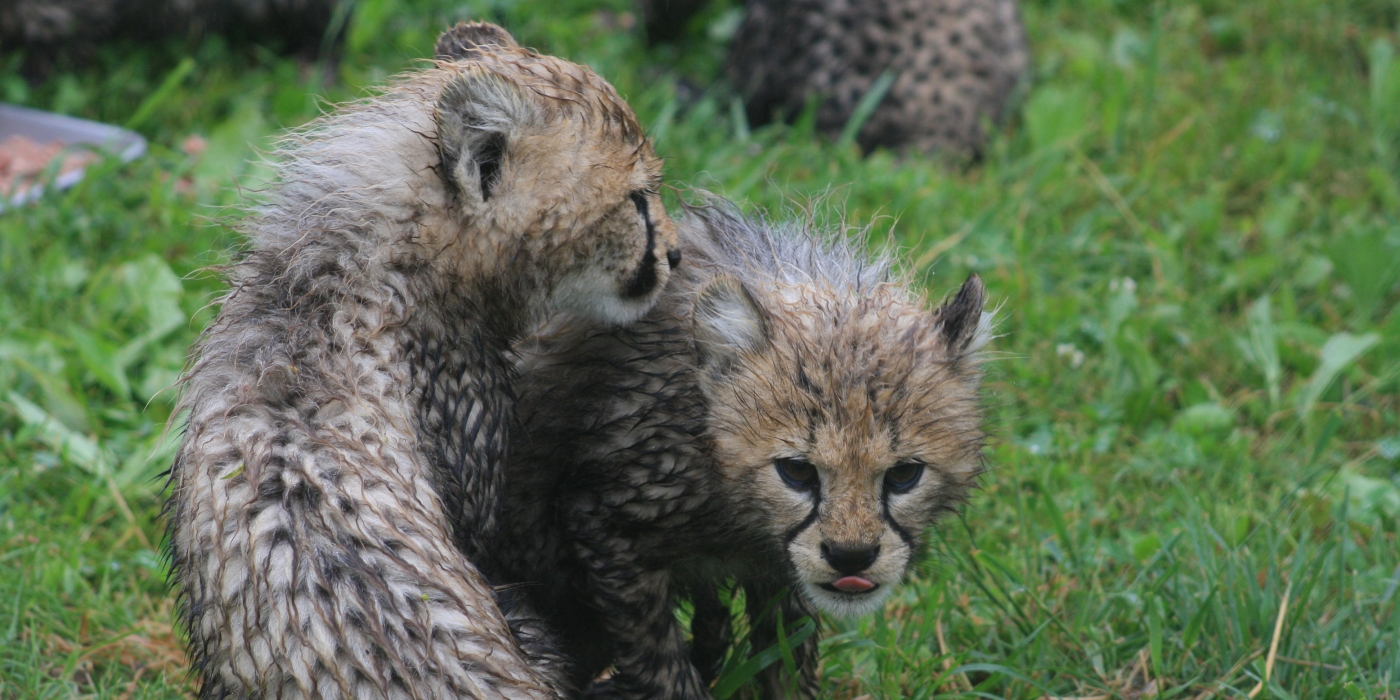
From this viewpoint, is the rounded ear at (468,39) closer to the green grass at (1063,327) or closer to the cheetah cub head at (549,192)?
the cheetah cub head at (549,192)

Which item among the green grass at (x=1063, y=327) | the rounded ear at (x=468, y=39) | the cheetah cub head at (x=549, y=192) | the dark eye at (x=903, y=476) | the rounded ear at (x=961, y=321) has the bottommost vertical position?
the green grass at (x=1063, y=327)

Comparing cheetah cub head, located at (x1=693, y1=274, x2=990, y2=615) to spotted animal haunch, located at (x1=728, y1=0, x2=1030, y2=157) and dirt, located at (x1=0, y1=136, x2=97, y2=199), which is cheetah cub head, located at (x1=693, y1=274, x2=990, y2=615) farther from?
dirt, located at (x1=0, y1=136, x2=97, y2=199)

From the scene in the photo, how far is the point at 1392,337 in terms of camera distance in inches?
208

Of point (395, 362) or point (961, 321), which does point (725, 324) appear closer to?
point (961, 321)

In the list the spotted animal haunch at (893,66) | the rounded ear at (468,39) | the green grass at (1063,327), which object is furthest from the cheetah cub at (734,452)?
the spotted animal haunch at (893,66)

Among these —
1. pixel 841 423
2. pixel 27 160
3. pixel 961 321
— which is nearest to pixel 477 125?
pixel 841 423

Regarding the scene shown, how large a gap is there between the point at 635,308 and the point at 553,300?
0.21m

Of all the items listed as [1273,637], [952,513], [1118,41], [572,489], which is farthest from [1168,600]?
[1118,41]

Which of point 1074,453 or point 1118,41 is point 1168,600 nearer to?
point 1074,453

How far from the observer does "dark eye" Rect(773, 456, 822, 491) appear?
3125mm

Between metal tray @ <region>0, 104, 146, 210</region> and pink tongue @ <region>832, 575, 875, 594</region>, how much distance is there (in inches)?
169

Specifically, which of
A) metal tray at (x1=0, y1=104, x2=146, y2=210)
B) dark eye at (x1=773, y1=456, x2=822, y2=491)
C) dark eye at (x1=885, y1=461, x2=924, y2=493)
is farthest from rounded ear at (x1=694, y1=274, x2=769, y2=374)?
metal tray at (x1=0, y1=104, x2=146, y2=210)

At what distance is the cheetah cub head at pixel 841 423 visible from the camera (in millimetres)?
3074

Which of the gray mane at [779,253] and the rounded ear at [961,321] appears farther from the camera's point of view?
the gray mane at [779,253]
